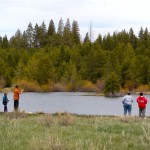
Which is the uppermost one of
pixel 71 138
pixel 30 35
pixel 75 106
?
pixel 30 35

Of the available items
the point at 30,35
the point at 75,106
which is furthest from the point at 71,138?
the point at 30,35

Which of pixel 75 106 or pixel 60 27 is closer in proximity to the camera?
pixel 75 106

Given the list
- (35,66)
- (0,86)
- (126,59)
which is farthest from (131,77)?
(0,86)

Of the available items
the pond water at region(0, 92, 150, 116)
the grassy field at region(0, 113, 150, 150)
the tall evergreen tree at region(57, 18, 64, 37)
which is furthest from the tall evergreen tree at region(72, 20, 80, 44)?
the grassy field at region(0, 113, 150, 150)

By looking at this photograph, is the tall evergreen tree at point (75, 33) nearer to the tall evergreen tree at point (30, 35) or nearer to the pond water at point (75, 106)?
the tall evergreen tree at point (30, 35)

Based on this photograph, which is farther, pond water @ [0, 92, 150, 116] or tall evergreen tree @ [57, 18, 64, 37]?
tall evergreen tree @ [57, 18, 64, 37]

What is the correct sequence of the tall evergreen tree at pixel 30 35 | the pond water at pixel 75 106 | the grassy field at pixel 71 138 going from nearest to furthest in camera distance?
the grassy field at pixel 71 138, the pond water at pixel 75 106, the tall evergreen tree at pixel 30 35

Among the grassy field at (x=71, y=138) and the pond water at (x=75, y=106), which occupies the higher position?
the grassy field at (x=71, y=138)

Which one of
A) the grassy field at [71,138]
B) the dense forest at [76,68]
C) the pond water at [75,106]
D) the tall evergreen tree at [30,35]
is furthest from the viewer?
the tall evergreen tree at [30,35]

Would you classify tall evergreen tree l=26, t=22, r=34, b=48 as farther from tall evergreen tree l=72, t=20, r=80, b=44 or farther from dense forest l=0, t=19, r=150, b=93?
dense forest l=0, t=19, r=150, b=93

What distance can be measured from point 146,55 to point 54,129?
96862 millimetres

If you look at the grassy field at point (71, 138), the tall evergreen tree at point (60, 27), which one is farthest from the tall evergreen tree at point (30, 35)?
the grassy field at point (71, 138)

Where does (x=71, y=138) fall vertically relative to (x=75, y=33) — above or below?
below

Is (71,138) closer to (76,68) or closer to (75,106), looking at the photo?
(75,106)
